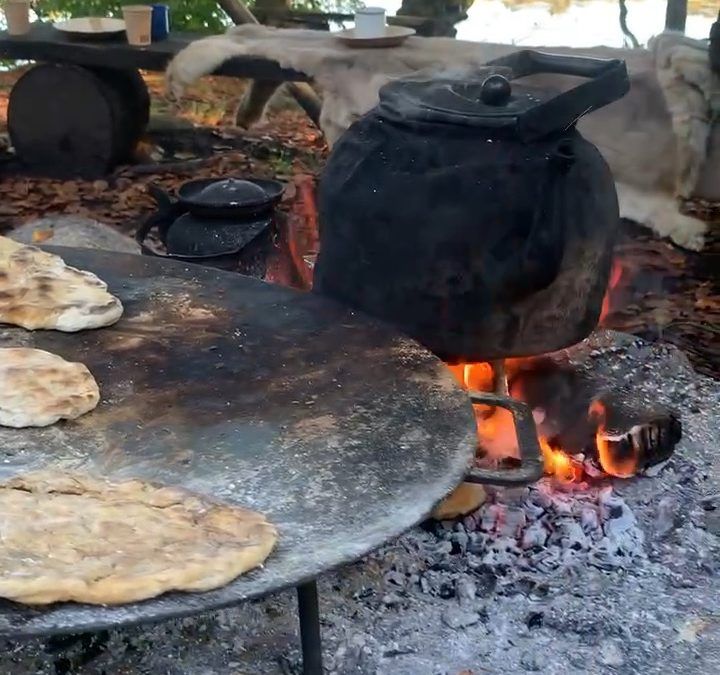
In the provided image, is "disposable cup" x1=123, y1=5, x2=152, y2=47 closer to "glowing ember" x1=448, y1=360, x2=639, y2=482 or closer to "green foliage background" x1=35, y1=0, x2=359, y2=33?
"green foliage background" x1=35, y1=0, x2=359, y2=33

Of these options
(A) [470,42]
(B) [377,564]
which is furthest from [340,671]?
(A) [470,42]

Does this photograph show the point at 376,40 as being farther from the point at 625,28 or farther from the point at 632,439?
the point at 625,28

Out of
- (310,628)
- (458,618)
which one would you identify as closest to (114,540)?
(310,628)

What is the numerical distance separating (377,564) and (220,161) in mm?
4807

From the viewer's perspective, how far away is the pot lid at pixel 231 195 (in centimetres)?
393

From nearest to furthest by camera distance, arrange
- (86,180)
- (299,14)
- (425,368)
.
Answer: (425,368) < (86,180) < (299,14)

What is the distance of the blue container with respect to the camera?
5953 millimetres

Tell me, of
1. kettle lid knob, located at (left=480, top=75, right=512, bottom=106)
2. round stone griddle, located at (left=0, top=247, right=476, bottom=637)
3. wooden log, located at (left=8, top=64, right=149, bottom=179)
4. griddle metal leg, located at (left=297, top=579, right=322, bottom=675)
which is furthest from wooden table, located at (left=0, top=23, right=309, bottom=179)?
griddle metal leg, located at (left=297, top=579, right=322, bottom=675)

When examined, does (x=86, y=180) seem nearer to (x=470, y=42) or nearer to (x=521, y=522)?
(x=470, y=42)

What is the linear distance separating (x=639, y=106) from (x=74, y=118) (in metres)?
3.70

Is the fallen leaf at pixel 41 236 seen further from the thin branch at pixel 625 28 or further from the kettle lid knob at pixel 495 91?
the thin branch at pixel 625 28

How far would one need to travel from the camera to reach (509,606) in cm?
254

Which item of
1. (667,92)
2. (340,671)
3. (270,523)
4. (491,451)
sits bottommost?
(340,671)

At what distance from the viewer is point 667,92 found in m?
4.53
